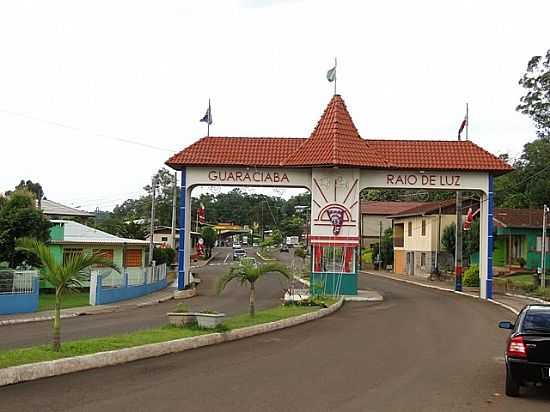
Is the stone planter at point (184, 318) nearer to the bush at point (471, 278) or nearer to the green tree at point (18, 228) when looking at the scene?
the green tree at point (18, 228)

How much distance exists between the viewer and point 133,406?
985 centimetres

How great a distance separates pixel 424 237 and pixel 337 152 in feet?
99.3

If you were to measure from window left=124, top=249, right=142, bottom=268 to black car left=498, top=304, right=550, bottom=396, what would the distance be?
3959 cm

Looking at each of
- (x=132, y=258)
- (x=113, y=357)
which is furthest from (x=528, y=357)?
(x=132, y=258)

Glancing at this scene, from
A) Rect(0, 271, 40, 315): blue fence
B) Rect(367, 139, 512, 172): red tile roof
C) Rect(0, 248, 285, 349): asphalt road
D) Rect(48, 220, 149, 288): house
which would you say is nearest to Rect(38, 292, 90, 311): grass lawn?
Rect(0, 271, 40, 315): blue fence

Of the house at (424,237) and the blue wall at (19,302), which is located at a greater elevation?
the house at (424,237)

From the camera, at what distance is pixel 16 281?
29.3 m

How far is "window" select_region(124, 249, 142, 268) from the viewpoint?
49.5m

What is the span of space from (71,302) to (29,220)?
171 inches

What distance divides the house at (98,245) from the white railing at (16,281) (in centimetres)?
992

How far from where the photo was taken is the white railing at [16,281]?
94.5ft

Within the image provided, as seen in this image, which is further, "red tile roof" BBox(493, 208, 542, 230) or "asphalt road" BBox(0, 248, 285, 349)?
→ "red tile roof" BBox(493, 208, 542, 230)

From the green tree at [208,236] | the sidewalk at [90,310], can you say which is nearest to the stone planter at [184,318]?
the sidewalk at [90,310]

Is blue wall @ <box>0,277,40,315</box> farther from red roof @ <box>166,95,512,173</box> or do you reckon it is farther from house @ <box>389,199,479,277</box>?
house @ <box>389,199,479,277</box>
